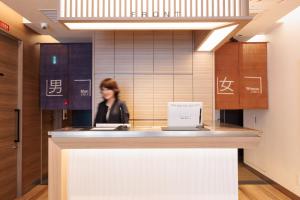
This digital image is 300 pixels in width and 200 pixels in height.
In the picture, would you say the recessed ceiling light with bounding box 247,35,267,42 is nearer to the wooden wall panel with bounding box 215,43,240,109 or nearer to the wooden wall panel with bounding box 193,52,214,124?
the wooden wall panel with bounding box 215,43,240,109

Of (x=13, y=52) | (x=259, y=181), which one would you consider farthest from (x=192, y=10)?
(x=259, y=181)

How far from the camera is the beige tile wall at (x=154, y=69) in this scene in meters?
5.28

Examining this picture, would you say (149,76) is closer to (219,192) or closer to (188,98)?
(188,98)

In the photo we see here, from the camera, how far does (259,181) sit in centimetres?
592

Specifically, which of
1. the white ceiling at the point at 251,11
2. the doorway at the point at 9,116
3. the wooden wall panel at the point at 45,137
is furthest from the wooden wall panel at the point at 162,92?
the wooden wall panel at the point at 45,137

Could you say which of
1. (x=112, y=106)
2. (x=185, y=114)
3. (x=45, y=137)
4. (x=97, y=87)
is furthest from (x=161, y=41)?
(x=45, y=137)

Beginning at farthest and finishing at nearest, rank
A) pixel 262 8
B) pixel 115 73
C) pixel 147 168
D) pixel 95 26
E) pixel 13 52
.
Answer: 1. pixel 115 73
2. pixel 13 52
3. pixel 262 8
4. pixel 95 26
5. pixel 147 168

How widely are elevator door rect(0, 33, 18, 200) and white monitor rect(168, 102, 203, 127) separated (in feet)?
8.53

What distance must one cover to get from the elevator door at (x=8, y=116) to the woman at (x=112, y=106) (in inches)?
63.4

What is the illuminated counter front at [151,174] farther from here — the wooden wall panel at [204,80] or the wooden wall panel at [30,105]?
the wooden wall panel at [30,105]

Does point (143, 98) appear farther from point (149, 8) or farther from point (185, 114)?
point (149, 8)

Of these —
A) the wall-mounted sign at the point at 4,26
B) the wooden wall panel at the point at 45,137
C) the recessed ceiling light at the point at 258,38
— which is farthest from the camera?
the wooden wall panel at the point at 45,137

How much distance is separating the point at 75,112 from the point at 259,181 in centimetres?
458

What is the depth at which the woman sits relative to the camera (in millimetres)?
3873
